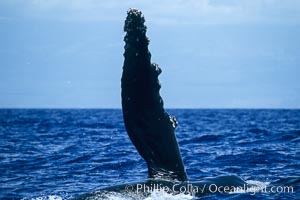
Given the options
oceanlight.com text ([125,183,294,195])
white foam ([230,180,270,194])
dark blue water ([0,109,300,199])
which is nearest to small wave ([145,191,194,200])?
oceanlight.com text ([125,183,294,195])

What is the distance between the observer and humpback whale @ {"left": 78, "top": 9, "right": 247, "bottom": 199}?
829cm

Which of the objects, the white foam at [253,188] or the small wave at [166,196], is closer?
the small wave at [166,196]

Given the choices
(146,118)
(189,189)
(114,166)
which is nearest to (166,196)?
(189,189)

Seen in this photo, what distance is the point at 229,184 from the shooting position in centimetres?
936

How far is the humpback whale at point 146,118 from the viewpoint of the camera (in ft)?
27.2

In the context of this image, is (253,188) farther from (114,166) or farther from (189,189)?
(114,166)

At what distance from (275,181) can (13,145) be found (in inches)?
592

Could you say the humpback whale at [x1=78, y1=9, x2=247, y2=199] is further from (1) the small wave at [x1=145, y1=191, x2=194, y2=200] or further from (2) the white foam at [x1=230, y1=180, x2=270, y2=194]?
(2) the white foam at [x1=230, y1=180, x2=270, y2=194]

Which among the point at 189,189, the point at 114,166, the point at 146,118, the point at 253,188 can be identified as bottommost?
the point at 114,166

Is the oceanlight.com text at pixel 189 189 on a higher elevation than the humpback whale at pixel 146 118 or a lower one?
lower

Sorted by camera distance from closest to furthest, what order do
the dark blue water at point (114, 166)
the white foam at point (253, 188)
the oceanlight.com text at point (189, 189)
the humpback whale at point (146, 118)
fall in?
1. the humpback whale at point (146, 118)
2. the oceanlight.com text at point (189, 189)
3. the white foam at point (253, 188)
4. the dark blue water at point (114, 166)

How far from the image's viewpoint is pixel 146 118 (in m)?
8.51

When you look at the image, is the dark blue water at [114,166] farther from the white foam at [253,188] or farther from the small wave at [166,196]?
the small wave at [166,196]

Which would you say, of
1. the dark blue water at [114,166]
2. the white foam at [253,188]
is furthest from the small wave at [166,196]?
the white foam at [253,188]
